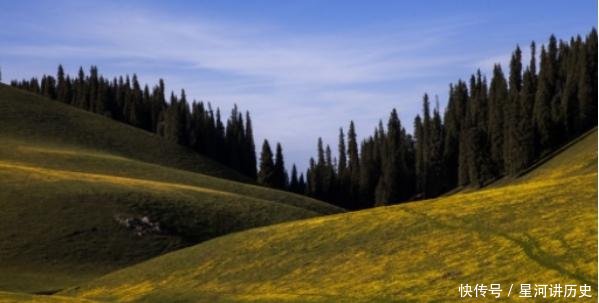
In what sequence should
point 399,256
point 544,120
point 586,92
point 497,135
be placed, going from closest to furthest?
point 399,256 → point 544,120 → point 497,135 → point 586,92

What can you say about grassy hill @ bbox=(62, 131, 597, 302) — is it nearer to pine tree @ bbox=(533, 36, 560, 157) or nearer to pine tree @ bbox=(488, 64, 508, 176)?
pine tree @ bbox=(488, 64, 508, 176)

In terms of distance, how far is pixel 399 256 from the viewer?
54.8 m

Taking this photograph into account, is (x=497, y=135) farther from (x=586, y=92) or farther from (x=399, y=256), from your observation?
(x=399, y=256)

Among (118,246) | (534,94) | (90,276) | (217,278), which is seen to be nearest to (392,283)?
(217,278)

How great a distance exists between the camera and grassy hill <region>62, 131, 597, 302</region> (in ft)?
148

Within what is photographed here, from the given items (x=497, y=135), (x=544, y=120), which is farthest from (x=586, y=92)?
(x=497, y=135)

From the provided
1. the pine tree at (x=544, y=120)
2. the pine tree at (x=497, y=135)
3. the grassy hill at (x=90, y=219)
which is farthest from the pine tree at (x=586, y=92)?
the grassy hill at (x=90, y=219)

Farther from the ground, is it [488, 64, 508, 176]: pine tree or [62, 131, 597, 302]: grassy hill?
[488, 64, 508, 176]: pine tree

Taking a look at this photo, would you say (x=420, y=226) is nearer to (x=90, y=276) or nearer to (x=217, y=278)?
(x=217, y=278)

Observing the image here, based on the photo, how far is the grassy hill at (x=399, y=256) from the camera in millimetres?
45219

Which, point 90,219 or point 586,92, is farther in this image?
point 586,92

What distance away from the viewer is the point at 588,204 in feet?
170

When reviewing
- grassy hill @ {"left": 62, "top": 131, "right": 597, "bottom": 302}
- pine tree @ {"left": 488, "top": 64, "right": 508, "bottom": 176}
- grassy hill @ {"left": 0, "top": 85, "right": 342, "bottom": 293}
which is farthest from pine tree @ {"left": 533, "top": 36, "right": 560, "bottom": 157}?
grassy hill @ {"left": 62, "top": 131, "right": 597, "bottom": 302}

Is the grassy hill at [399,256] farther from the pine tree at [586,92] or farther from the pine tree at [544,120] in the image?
the pine tree at [586,92]
